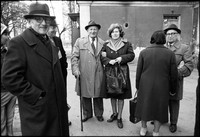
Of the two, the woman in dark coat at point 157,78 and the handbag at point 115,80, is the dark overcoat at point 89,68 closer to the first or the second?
the handbag at point 115,80

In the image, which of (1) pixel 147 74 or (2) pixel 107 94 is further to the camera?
(2) pixel 107 94

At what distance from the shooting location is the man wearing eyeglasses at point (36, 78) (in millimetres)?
1973

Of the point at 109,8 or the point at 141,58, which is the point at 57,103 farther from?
the point at 109,8

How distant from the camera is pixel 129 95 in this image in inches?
141

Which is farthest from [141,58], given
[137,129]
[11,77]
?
[11,77]

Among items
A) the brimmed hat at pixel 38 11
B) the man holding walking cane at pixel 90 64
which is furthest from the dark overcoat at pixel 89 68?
the brimmed hat at pixel 38 11

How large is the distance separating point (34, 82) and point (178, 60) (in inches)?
92.5

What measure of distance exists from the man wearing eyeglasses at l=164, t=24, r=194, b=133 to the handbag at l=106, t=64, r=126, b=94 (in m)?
0.87

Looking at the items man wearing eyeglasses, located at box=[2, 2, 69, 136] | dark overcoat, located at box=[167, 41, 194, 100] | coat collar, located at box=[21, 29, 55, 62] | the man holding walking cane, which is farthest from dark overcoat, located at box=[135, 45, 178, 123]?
coat collar, located at box=[21, 29, 55, 62]

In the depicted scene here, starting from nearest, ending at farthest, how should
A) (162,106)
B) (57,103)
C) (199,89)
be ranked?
(57,103) → (199,89) → (162,106)

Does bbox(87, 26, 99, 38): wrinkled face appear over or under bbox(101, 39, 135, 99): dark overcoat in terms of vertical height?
over

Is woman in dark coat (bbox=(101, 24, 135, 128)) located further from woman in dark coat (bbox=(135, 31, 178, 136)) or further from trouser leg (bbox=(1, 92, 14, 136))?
trouser leg (bbox=(1, 92, 14, 136))

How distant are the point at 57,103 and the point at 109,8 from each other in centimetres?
1080

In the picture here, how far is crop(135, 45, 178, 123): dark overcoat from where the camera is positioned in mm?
2779
